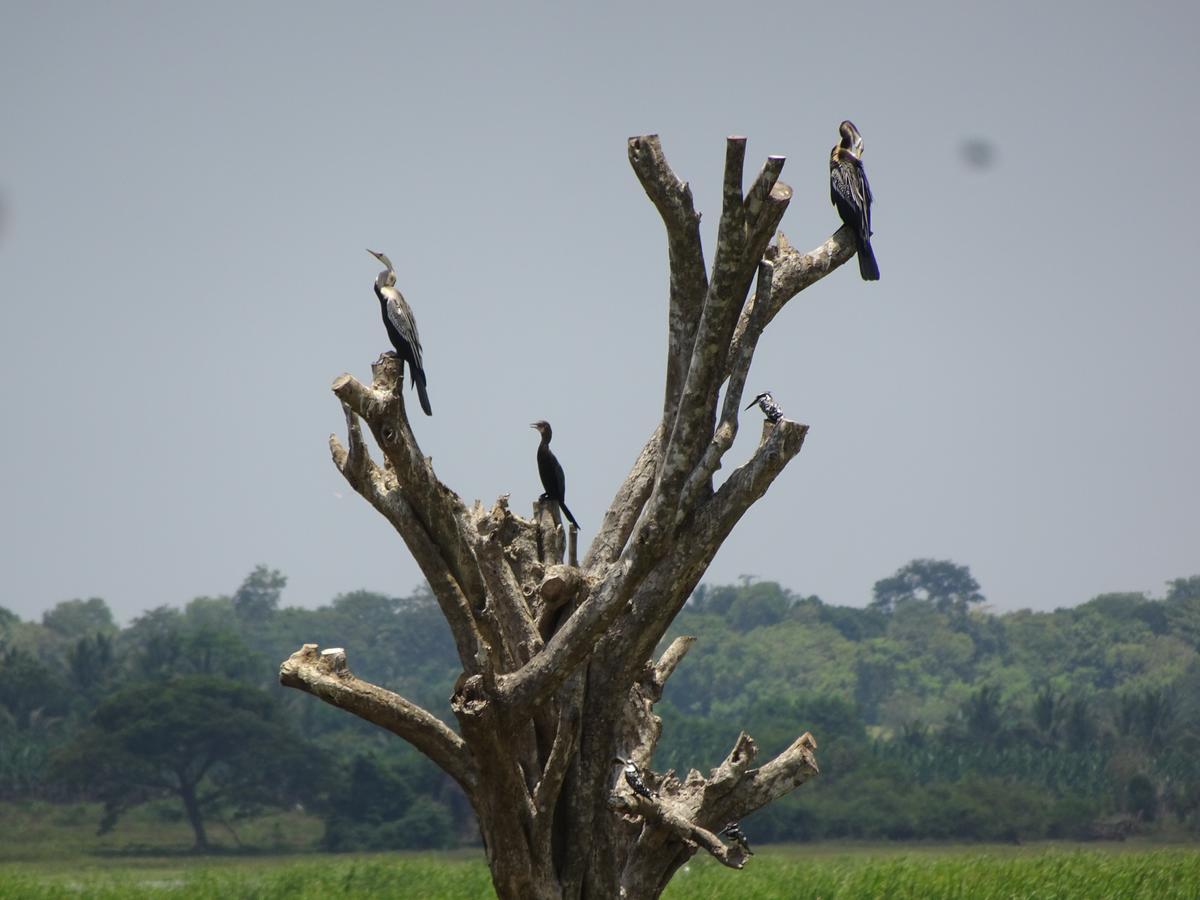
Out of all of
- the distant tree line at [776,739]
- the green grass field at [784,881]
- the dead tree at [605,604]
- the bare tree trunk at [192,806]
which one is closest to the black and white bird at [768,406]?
the dead tree at [605,604]

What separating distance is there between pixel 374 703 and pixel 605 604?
1164 mm

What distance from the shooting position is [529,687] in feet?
23.0

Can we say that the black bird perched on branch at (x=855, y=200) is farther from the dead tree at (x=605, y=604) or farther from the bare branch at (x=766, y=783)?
the bare branch at (x=766, y=783)

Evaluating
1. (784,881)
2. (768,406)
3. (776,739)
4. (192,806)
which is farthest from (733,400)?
Answer: (192,806)

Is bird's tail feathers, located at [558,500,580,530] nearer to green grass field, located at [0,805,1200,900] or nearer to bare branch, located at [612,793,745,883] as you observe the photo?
A: bare branch, located at [612,793,745,883]

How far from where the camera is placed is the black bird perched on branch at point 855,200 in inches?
305

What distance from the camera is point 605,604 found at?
7023 mm

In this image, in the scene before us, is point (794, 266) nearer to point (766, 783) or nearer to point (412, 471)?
point (412, 471)

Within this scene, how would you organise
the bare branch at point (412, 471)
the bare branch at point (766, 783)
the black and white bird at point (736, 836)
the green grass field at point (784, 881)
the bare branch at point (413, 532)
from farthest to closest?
the green grass field at point (784, 881) → the bare branch at point (766, 783) → the black and white bird at point (736, 836) → the bare branch at point (413, 532) → the bare branch at point (412, 471)

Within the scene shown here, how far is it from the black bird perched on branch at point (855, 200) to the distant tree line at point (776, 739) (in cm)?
2994

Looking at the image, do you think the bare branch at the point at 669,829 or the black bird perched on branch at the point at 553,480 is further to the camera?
the black bird perched on branch at the point at 553,480

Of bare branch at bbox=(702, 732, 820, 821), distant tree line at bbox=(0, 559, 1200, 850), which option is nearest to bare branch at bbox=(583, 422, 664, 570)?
bare branch at bbox=(702, 732, 820, 821)

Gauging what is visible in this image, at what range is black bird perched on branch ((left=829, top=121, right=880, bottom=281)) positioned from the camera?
7.75 m

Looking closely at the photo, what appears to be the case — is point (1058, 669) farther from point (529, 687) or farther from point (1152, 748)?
point (529, 687)
